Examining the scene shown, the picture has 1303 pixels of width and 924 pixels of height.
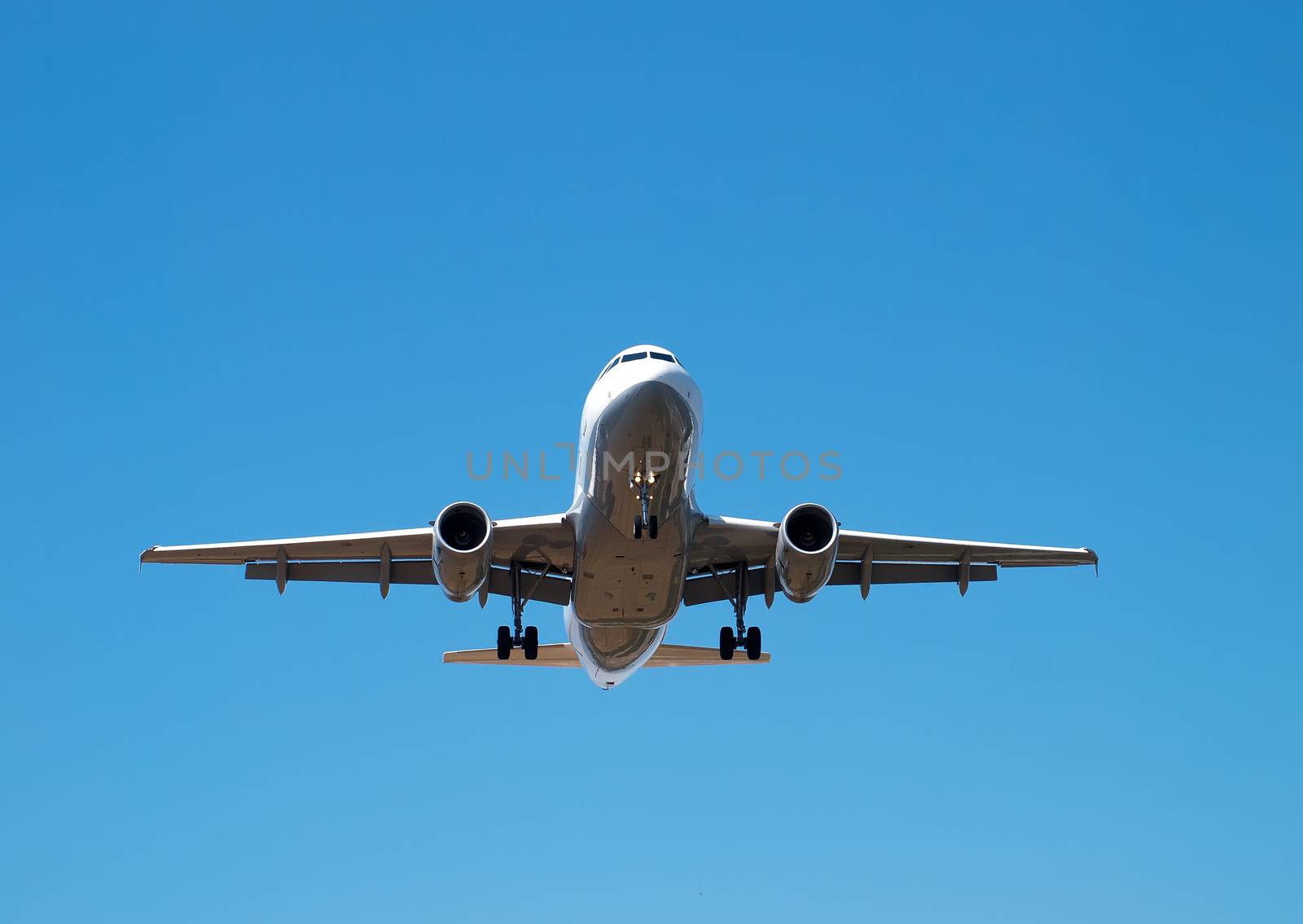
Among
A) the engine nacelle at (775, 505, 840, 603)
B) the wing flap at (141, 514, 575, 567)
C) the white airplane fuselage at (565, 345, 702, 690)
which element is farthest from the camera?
the wing flap at (141, 514, 575, 567)

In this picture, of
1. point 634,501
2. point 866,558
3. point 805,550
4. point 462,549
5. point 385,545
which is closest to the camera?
point 634,501

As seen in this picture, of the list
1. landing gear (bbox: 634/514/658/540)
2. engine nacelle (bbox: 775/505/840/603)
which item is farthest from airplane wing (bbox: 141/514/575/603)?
engine nacelle (bbox: 775/505/840/603)

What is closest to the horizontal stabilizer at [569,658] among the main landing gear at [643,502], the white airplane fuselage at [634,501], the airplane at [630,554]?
the airplane at [630,554]

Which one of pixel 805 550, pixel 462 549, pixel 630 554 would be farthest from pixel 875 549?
pixel 462 549

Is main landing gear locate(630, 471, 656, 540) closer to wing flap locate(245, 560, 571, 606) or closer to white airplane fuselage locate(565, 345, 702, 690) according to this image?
white airplane fuselage locate(565, 345, 702, 690)

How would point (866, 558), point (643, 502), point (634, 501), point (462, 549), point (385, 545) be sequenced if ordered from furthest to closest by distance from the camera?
point (866, 558), point (385, 545), point (462, 549), point (634, 501), point (643, 502)

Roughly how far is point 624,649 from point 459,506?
17.1 feet

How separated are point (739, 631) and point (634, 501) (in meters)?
5.98

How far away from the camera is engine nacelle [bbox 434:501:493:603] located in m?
25.0

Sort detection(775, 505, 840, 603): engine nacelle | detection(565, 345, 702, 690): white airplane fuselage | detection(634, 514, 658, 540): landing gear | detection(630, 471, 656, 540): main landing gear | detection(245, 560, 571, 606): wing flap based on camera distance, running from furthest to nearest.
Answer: detection(245, 560, 571, 606): wing flap, detection(775, 505, 840, 603): engine nacelle, detection(634, 514, 658, 540): landing gear, detection(630, 471, 656, 540): main landing gear, detection(565, 345, 702, 690): white airplane fuselage

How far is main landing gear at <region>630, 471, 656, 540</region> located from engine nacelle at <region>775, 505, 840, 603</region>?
2490 millimetres

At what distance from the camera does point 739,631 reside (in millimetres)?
29781

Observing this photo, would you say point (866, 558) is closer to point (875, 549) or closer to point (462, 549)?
point (875, 549)

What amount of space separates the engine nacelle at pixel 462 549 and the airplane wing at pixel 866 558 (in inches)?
161
